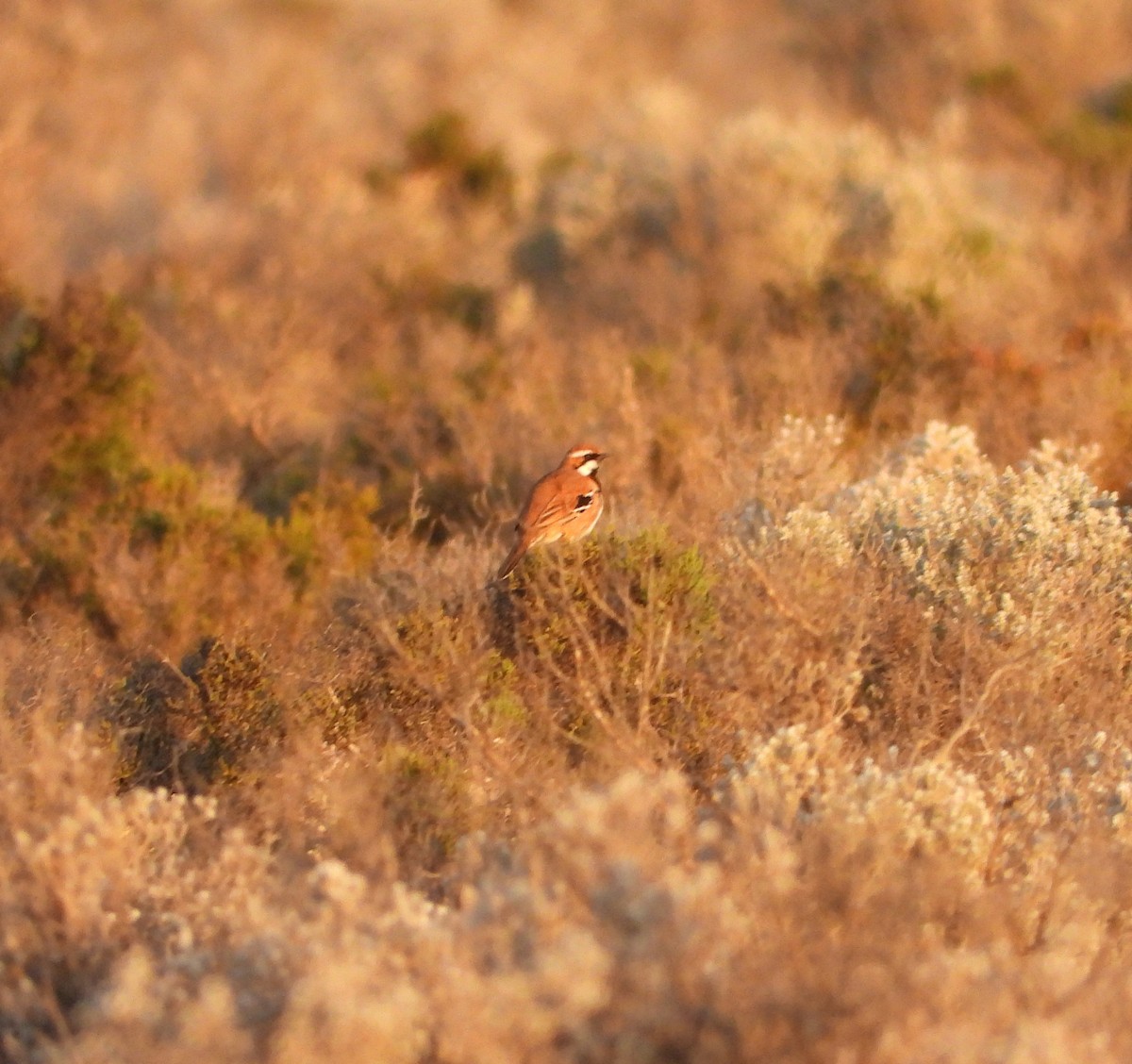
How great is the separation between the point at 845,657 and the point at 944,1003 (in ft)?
6.62

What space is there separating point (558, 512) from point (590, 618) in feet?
3.61

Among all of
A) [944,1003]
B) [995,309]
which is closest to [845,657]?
[944,1003]

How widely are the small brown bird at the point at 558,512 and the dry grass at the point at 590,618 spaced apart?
30 centimetres

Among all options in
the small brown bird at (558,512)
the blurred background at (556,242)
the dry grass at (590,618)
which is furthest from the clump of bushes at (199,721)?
the blurred background at (556,242)

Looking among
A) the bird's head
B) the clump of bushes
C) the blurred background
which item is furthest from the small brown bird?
the clump of bushes

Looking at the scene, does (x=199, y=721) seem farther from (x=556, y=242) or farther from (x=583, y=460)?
(x=556, y=242)

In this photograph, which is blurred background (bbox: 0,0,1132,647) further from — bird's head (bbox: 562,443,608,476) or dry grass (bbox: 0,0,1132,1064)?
bird's head (bbox: 562,443,608,476)

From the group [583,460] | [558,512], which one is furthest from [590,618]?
[583,460]

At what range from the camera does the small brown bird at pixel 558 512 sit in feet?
25.3

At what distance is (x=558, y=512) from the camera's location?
309 inches

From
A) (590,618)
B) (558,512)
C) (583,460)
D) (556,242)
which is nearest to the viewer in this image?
(590,618)

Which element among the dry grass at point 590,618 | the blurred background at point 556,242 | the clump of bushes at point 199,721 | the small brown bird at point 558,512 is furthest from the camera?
the blurred background at point 556,242

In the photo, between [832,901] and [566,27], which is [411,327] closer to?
[832,901]

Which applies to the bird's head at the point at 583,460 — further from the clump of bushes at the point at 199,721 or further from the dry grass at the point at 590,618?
the clump of bushes at the point at 199,721
